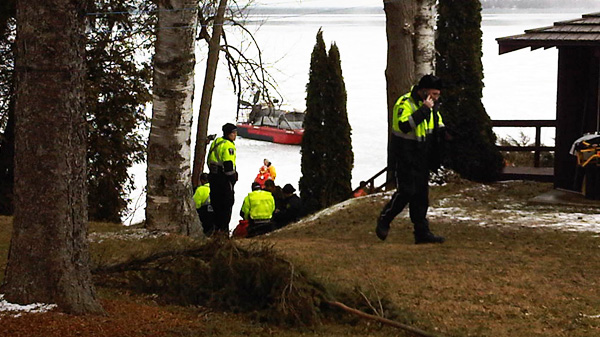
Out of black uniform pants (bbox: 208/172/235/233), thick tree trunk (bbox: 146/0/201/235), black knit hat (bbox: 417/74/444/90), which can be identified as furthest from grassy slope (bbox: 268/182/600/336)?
black knit hat (bbox: 417/74/444/90)

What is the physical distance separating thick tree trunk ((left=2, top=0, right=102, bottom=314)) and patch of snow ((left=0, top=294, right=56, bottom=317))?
0.05m

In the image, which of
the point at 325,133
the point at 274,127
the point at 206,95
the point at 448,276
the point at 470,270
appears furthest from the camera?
the point at 274,127

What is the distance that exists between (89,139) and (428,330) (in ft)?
49.6

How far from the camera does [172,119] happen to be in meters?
11.9

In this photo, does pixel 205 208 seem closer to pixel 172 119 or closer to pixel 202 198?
pixel 202 198

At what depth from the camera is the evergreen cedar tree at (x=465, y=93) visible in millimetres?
18703

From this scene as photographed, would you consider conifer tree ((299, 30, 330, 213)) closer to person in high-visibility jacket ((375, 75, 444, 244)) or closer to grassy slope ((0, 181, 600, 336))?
grassy slope ((0, 181, 600, 336))

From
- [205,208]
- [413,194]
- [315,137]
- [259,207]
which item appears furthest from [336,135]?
[413,194]

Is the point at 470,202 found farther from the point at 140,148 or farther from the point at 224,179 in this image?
the point at 140,148

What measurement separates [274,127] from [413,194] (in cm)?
5146

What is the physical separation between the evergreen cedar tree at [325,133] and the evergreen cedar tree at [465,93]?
431 cm

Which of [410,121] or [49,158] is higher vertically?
[410,121]

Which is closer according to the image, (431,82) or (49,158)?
(49,158)

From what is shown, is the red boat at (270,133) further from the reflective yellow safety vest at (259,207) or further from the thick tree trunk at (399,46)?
the reflective yellow safety vest at (259,207)
